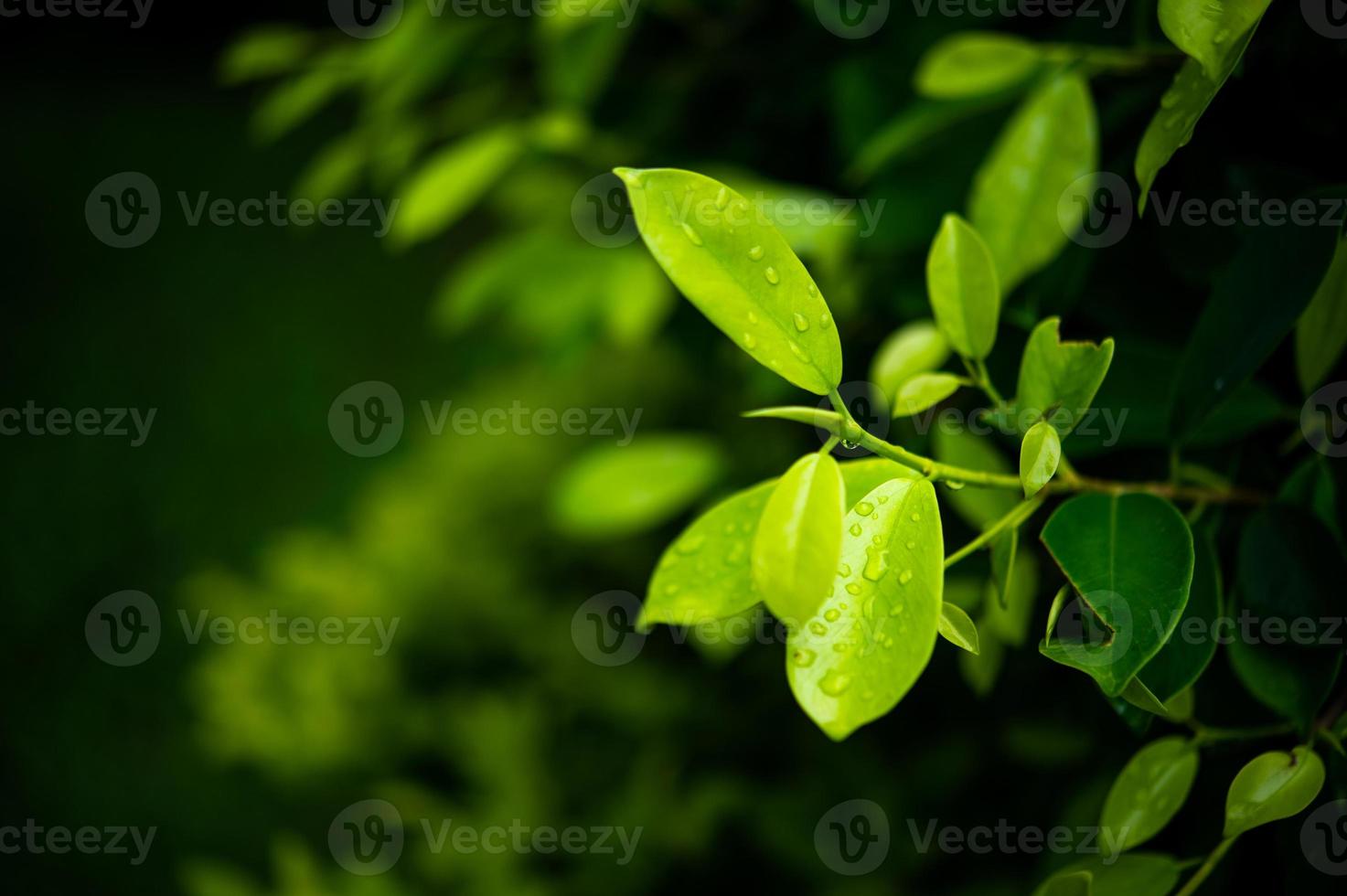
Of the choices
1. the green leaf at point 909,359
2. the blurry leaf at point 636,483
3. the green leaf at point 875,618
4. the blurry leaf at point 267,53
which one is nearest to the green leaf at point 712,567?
the green leaf at point 875,618

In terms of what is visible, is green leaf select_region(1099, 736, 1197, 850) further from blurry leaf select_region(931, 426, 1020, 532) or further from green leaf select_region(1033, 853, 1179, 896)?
blurry leaf select_region(931, 426, 1020, 532)

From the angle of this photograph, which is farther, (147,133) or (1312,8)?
(147,133)

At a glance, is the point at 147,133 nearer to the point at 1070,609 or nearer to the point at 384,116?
the point at 384,116

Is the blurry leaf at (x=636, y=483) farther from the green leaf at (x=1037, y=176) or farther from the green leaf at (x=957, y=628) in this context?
the green leaf at (x=957, y=628)

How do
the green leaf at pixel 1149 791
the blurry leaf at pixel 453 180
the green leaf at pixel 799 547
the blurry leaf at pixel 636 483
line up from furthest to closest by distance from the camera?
the blurry leaf at pixel 636 483 → the blurry leaf at pixel 453 180 → the green leaf at pixel 1149 791 → the green leaf at pixel 799 547

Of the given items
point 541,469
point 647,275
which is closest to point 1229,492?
point 647,275

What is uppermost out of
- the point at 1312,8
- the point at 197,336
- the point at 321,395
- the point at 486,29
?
the point at 486,29

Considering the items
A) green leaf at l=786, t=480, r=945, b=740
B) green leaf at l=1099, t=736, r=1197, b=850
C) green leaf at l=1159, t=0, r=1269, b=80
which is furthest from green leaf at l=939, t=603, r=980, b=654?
green leaf at l=1159, t=0, r=1269, b=80
